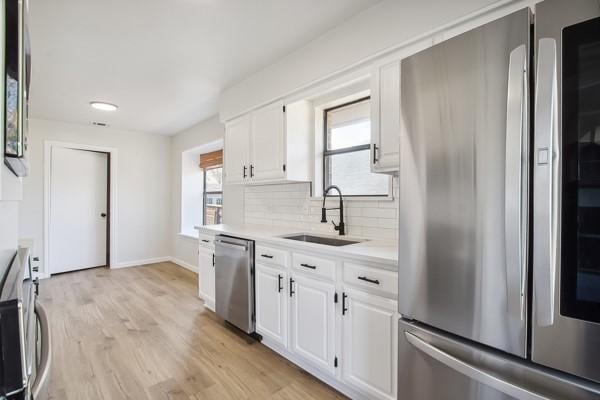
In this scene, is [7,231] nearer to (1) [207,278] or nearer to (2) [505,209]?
(2) [505,209]

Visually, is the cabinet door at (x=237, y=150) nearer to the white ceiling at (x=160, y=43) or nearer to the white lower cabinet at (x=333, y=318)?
the white ceiling at (x=160, y=43)

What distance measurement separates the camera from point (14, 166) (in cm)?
93

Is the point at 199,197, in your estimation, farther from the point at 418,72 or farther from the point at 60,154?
the point at 418,72

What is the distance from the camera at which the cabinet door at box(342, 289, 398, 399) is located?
1.52 meters

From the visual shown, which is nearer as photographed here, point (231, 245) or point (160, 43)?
point (160, 43)

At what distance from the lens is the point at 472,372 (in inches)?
38.5

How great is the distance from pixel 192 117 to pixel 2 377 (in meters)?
4.42

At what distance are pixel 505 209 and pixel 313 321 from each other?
4.59 feet

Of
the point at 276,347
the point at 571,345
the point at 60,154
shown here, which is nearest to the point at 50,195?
the point at 60,154

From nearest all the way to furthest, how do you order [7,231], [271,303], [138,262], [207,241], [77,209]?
[7,231] → [271,303] → [207,241] → [77,209] → [138,262]

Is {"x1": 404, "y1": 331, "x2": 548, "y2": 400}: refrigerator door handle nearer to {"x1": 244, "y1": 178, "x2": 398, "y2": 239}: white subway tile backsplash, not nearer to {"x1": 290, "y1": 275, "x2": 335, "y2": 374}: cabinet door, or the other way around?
{"x1": 290, "y1": 275, "x2": 335, "y2": 374}: cabinet door

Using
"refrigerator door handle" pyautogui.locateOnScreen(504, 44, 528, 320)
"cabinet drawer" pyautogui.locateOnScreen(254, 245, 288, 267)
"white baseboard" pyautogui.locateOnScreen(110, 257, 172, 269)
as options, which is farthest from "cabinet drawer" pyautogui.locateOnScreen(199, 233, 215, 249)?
"white baseboard" pyautogui.locateOnScreen(110, 257, 172, 269)

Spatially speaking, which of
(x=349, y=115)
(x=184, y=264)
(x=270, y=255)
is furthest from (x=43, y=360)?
(x=184, y=264)

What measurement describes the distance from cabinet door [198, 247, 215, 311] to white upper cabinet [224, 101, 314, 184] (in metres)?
0.89
